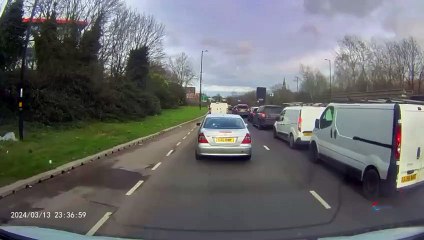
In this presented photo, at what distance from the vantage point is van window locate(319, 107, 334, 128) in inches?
471

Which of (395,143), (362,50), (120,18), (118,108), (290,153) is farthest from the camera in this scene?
(362,50)

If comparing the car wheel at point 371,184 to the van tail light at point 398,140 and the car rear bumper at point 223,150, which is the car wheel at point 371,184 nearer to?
the van tail light at point 398,140

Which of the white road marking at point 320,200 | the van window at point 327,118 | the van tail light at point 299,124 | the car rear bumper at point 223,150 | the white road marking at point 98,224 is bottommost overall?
the white road marking at point 320,200

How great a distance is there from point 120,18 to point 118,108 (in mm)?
11987

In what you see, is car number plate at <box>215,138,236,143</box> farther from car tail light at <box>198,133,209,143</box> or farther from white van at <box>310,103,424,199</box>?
white van at <box>310,103,424,199</box>

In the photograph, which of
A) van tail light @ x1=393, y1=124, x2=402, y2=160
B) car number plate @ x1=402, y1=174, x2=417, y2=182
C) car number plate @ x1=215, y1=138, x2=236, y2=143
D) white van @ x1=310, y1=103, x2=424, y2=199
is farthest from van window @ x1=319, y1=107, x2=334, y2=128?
van tail light @ x1=393, y1=124, x2=402, y2=160

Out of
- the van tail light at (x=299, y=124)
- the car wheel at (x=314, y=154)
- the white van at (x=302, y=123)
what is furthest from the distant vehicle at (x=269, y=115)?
the car wheel at (x=314, y=154)

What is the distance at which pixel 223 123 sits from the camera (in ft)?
46.8

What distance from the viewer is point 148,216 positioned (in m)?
6.96

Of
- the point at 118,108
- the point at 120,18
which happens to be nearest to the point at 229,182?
the point at 118,108

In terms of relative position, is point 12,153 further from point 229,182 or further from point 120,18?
point 120,18

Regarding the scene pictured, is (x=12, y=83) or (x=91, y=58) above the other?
(x=91, y=58)

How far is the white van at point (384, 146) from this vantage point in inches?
320

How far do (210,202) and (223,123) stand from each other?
21.1ft
